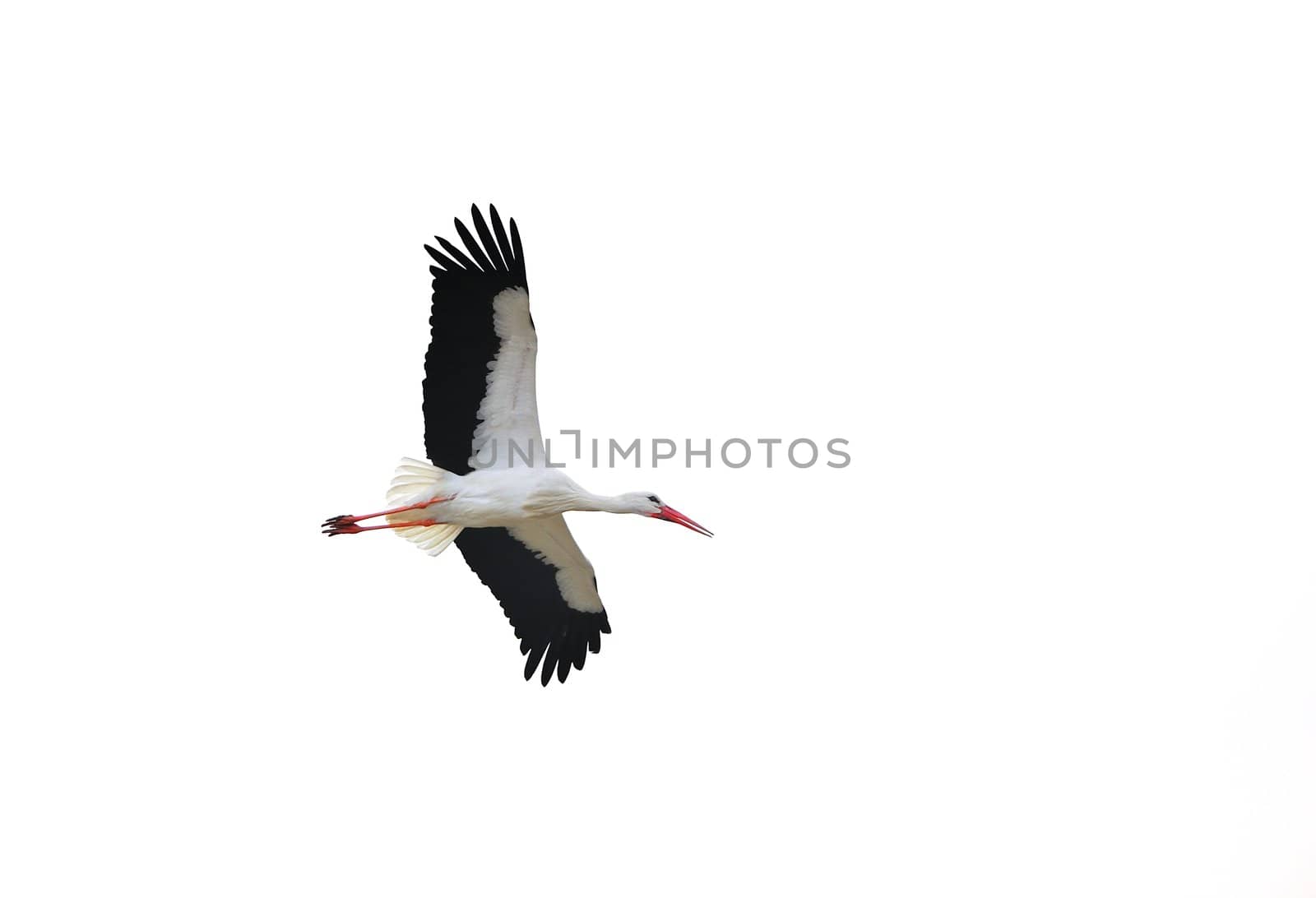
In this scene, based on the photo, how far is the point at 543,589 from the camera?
51.3 feet

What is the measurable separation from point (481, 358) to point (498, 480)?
0.89m

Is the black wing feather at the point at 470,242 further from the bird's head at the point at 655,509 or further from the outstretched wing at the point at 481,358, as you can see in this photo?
the bird's head at the point at 655,509

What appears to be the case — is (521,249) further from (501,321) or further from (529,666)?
(529,666)

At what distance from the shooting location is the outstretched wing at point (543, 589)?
1548 centimetres

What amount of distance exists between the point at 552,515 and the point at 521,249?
78.5 inches

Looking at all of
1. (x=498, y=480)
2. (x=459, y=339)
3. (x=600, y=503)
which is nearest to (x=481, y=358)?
(x=459, y=339)

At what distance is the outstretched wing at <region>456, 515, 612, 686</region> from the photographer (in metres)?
15.5

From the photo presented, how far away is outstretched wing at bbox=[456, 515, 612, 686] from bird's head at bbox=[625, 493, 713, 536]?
57cm

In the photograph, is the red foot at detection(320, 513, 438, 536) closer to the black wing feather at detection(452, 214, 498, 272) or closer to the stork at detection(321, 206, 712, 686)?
the stork at detection(321, 206, 712, 686)

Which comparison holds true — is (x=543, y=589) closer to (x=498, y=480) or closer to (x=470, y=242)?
(x=498, y=480)

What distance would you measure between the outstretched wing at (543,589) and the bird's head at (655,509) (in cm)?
57

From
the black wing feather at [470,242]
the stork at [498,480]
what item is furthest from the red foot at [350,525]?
the black wing feather at [470,242]

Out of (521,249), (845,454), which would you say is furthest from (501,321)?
(845,454)

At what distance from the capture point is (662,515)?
1520 cm
